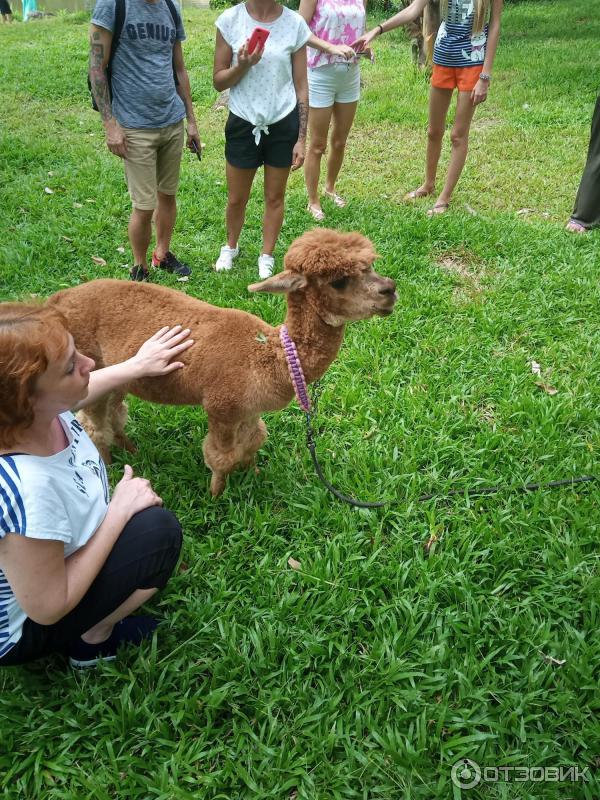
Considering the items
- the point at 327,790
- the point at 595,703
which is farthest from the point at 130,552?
the point at 595,703

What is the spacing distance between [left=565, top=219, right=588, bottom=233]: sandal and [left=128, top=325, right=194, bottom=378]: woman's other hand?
4.70 m

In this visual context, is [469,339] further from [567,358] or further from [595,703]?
[595,703]

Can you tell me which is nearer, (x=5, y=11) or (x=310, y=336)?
(x=310, y=336)

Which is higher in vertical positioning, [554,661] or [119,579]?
[119,579]

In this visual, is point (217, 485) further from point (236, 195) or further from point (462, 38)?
point (462, 38)

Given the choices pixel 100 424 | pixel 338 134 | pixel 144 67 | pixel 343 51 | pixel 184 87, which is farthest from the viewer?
pixel 338 134

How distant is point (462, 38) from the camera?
543cm

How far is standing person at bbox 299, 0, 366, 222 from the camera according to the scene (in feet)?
17.2

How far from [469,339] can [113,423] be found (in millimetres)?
2678

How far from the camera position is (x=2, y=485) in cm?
163

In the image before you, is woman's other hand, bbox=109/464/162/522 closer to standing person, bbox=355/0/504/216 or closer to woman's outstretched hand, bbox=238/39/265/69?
woman's outstretched hand, bbox=238/39/265/69

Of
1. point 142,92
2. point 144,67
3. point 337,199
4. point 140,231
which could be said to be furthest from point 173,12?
point 337,199

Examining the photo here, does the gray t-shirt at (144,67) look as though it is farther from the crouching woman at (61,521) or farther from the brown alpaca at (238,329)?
the crouching woman at (61,521)

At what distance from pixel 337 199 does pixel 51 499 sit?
5.51 m
